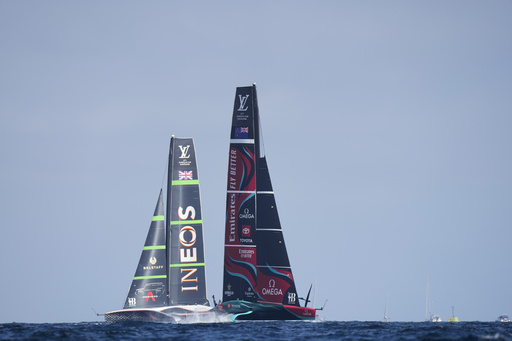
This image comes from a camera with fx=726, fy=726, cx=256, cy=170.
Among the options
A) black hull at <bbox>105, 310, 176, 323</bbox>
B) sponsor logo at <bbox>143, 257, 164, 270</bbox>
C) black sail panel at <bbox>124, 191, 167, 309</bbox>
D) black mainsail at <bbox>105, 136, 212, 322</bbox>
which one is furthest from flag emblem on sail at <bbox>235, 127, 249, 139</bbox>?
black hull at <bbox>105, 310, 176, 323</bbox>

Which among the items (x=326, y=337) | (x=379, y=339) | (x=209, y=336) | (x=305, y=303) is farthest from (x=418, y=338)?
(x=305, y=303)

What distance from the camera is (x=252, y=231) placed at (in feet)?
191

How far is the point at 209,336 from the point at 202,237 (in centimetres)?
2013

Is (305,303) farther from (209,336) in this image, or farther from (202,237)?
(209,336)

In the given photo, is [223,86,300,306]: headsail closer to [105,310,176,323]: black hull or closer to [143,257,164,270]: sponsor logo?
[143,257,164,270]: sponsor logo

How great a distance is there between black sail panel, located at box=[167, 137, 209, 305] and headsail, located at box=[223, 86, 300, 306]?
2398 millimetres

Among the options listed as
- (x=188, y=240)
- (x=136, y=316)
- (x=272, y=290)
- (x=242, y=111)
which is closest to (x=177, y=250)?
(x=188, y=240)

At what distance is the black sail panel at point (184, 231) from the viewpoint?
57312 millimetres

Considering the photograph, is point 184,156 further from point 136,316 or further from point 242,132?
point 136,316

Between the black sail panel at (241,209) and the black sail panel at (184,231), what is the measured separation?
228 cm

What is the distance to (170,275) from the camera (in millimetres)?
57312

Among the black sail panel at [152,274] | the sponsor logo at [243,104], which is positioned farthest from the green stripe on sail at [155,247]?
the sponsor logo at [243,104]

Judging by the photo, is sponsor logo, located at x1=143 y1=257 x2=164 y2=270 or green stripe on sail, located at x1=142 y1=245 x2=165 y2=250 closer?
sponsor logo, located at x1=143 y1=257 x2=164 y2=270

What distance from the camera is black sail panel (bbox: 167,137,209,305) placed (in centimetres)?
5731
